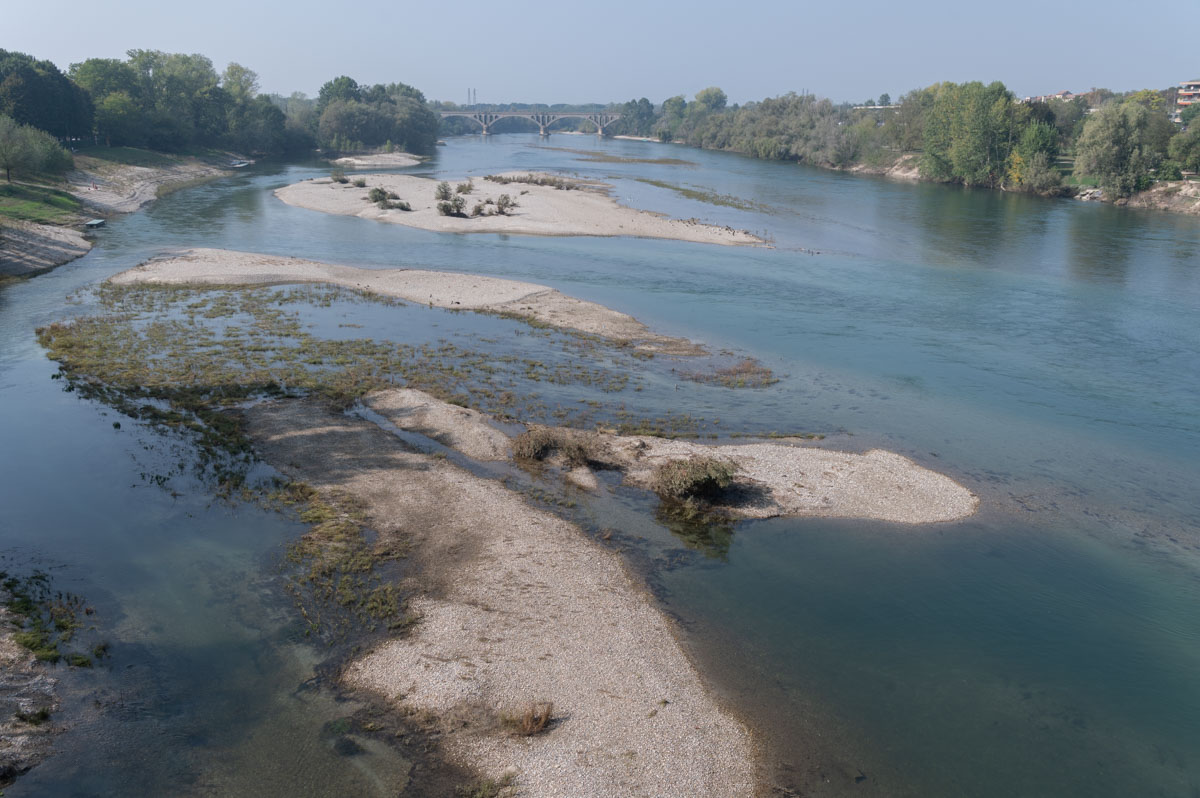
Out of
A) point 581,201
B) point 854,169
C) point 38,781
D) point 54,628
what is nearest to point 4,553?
point 54,628

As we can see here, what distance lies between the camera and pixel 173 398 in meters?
29.6

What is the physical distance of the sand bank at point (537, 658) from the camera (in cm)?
1444

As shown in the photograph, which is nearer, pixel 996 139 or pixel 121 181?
pixel 121 181

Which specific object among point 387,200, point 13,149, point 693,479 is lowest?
point 693,479

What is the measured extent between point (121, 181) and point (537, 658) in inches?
3682

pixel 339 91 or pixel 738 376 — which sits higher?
pixel 339 91

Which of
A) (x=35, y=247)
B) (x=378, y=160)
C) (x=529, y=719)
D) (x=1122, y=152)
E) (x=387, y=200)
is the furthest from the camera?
(x=378, y=160)

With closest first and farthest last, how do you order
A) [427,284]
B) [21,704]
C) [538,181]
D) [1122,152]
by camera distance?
1. [21,704]
2. [427,284]
3. [1122,152]
4. [538,181]

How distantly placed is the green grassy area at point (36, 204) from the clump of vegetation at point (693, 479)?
57052 millimetres

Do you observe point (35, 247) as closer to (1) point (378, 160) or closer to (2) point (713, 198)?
(2) point (713, 198)

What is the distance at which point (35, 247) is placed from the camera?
53.4 meters

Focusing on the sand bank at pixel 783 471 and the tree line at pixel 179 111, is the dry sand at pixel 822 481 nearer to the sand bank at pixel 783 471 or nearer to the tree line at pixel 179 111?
the sand bank at pixel 783 471

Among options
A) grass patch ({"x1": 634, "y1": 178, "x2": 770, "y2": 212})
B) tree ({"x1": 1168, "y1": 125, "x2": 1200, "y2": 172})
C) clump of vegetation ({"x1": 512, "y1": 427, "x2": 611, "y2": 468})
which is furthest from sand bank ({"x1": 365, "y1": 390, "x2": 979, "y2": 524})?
tree ({"x1": 1168, "y1": 125, "x2": 1200, "y2": 172})

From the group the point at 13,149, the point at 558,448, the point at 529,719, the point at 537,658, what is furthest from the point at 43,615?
the point at 13,149
